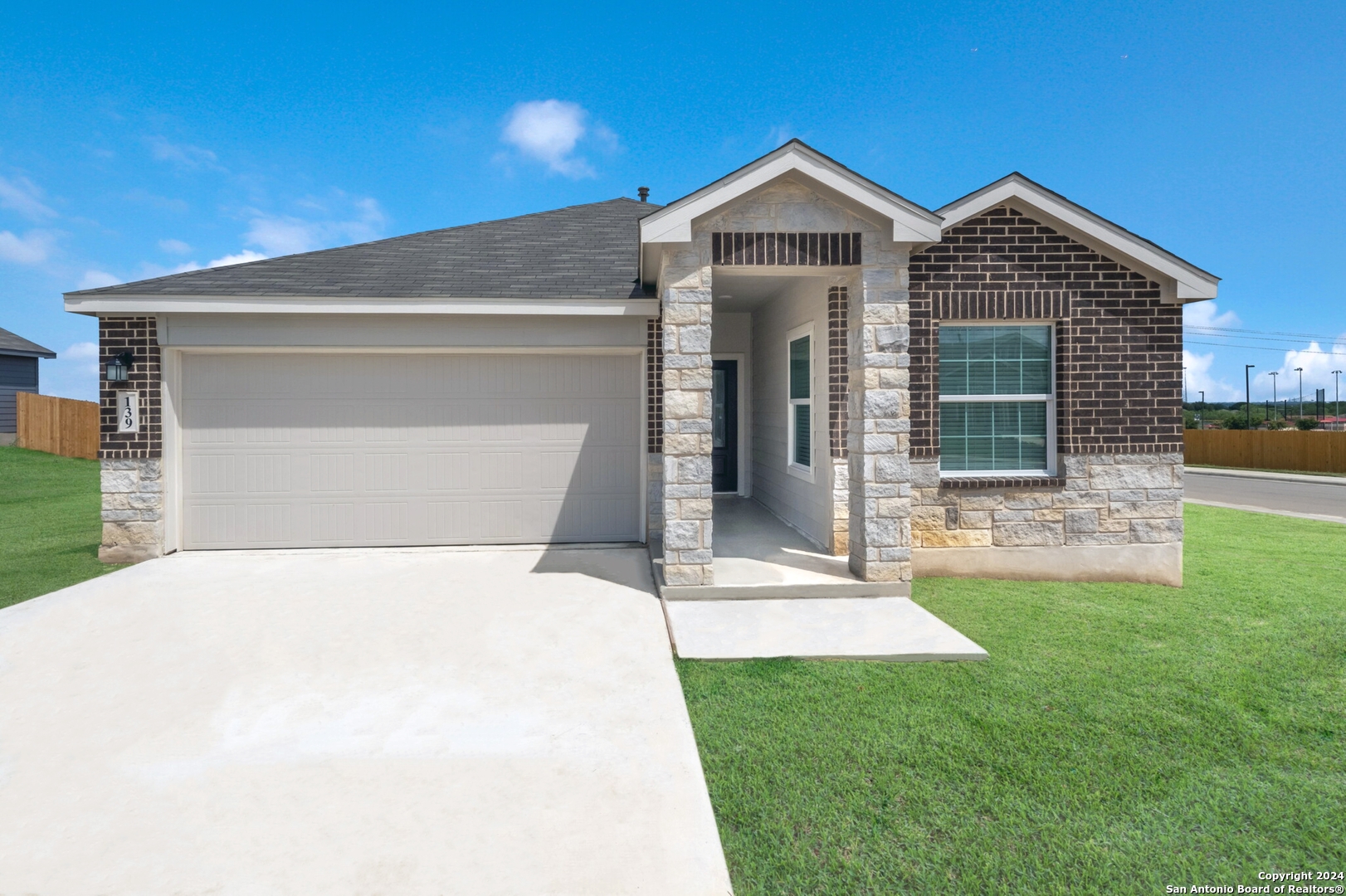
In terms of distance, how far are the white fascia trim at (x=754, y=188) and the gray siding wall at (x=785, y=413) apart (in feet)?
4.97

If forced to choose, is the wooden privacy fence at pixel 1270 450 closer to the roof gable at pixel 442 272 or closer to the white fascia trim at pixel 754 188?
the roof gable at pixel 442 272

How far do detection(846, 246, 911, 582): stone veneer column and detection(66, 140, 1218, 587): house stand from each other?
24 mm

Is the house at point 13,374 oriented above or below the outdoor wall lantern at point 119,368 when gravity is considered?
above

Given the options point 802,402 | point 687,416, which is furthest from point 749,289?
point 687,416

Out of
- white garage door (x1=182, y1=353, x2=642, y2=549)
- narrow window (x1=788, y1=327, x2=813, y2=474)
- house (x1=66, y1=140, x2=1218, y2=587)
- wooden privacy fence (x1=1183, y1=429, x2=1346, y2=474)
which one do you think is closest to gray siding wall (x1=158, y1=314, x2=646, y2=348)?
house (x1=66, y1=140, x2=1218, y2=587)

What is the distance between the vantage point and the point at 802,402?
8117 millimetres

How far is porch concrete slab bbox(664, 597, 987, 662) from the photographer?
175 inches

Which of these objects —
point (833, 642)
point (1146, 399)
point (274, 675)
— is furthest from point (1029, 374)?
point (274, 675)

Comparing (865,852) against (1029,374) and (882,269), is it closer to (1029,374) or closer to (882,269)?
(882,269)

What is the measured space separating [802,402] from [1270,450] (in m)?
27.3

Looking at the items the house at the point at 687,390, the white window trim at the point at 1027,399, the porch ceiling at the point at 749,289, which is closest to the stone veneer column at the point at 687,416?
the house at the point at 687,390

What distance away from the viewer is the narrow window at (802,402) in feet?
25.5

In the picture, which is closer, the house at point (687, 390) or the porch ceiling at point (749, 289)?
the house at point (687, 390)

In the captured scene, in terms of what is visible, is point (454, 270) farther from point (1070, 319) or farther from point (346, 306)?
point (1070, 319)
